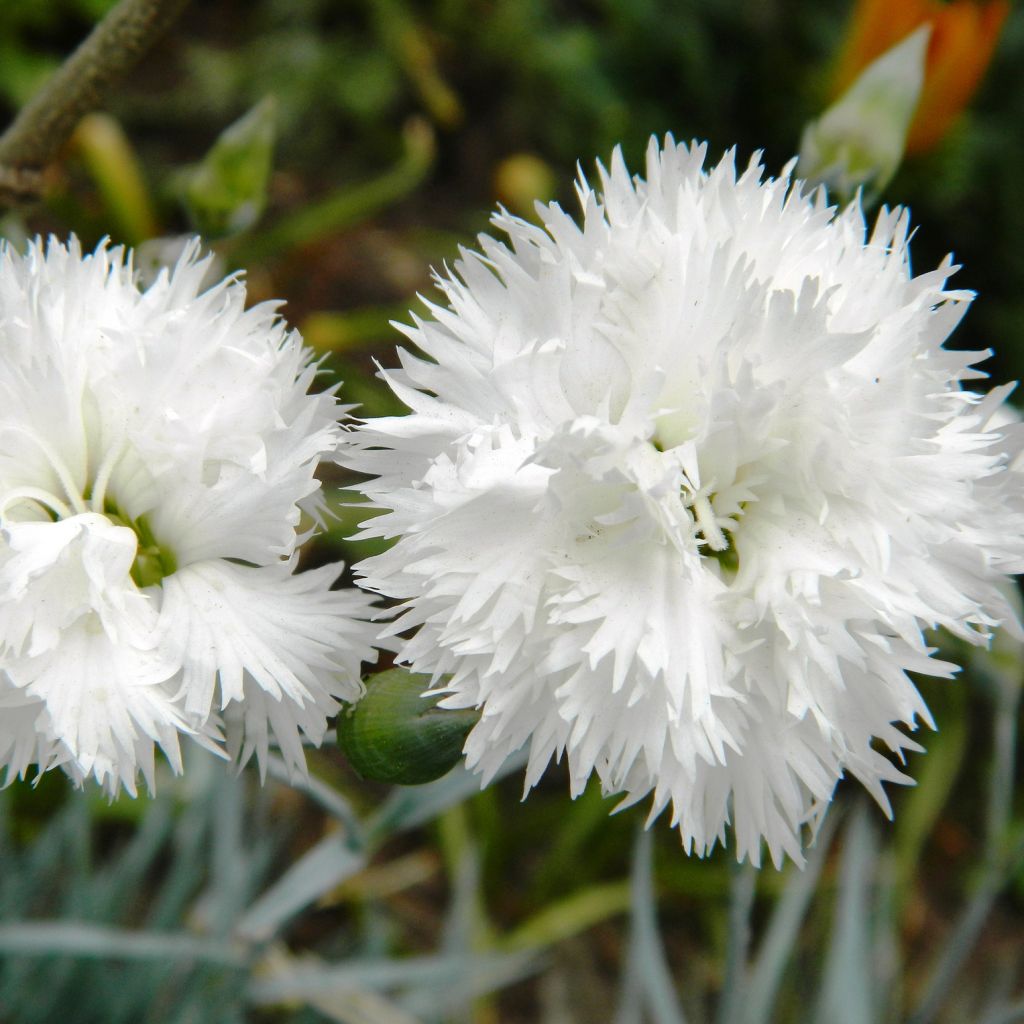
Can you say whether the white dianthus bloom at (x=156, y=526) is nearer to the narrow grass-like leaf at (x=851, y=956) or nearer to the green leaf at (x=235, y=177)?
the green leaf at (x=235, y=177)

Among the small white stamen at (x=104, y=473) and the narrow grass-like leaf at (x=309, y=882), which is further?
the narrow grass-like leaf at (x=309, y=882)

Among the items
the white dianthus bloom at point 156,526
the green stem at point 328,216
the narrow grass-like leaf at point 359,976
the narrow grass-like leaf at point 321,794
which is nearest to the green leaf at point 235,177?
the white dianthus bloom at point 156,526

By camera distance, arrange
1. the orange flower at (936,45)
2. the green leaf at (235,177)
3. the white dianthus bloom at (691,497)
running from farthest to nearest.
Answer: the orange flower at (936,45) < the green leaf at (235,177) < the white dianthus bloom at (691,497)

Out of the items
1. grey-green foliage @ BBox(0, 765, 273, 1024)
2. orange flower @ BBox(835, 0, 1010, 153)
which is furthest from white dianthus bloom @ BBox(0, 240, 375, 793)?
orange flower @ BBox(835, 0, 1010, 153)

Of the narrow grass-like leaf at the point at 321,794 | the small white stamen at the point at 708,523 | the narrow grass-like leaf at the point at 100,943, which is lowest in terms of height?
the narrow grass-like leaf at the point at 100,943

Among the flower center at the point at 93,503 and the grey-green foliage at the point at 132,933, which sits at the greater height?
the flower center at the point at 93,503

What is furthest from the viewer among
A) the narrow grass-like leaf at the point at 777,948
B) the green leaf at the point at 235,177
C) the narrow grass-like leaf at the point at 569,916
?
the narrow grass-like leaf at the point at 569,916

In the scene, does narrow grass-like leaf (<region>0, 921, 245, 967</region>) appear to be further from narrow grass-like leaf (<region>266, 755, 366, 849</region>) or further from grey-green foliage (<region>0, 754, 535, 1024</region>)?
narrow grass-like leaf (<region>266, 755, 366, 849</region>)

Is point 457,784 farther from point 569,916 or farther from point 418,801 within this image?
point 569,916

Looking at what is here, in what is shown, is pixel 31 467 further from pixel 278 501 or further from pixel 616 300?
pixel 616 300
